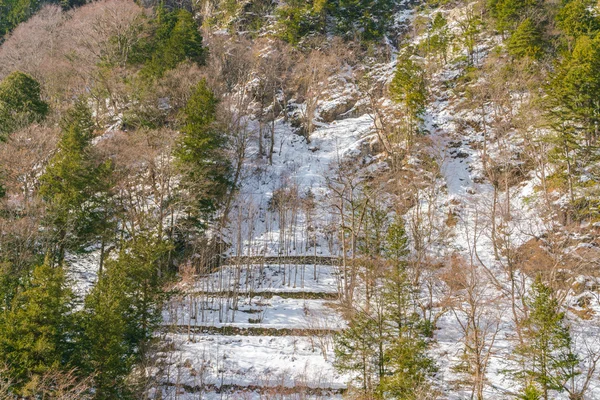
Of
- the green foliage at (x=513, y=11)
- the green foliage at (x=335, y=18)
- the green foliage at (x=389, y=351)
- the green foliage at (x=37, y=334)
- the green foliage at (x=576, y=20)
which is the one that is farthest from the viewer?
the green foliage at (x=335, y=18)

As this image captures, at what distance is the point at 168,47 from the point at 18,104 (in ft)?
45.3

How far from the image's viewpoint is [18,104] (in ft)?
102

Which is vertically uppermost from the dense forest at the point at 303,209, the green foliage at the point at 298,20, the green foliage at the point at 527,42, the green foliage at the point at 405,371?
the green foliage at the point at 298,20

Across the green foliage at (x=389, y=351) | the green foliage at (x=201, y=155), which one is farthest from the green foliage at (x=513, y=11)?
the green foliage at (x=389, y=351)

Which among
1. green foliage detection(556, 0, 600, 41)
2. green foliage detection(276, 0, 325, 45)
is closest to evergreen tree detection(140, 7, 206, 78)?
green foliage detection(276, 0, 325, 45)

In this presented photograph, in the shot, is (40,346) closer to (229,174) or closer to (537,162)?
(229,174)

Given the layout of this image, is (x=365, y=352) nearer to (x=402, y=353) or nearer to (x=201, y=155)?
(x=402, y=353)

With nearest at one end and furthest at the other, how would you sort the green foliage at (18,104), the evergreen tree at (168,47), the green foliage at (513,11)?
the green foliage at (18,104), the evergreen tree at (168,47), the green foliage at (513,11)

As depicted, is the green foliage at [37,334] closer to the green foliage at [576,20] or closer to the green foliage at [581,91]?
the green foliage at [581,91]

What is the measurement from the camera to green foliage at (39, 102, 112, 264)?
22672mm

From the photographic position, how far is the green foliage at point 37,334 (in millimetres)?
14133

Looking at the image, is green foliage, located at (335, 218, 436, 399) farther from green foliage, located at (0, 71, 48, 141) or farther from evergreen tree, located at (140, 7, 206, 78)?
evergreen tree, located at (140, 7, 206, 78)

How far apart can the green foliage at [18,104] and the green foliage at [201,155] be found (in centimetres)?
1152

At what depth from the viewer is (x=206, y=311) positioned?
2383 centimetres
